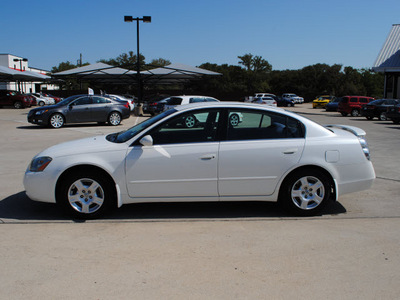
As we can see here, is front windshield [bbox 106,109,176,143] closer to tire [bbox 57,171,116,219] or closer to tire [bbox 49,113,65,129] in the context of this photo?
tire [bbox 57,171,116,219]

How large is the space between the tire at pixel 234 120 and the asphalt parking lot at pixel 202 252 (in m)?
1.24

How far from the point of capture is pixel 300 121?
5.51m

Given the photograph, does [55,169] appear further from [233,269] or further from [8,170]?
[8,170]

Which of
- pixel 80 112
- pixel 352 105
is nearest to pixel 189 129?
pixel 80 112

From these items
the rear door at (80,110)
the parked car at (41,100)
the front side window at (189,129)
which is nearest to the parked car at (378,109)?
the rear door at (80,110)

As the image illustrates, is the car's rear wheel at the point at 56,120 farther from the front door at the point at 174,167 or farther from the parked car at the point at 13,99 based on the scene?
the parked car at the point at 13,99

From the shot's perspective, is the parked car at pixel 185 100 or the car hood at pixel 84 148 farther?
the parked car at pixel 185 100

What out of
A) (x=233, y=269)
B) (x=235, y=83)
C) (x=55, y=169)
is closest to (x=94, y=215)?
(x=55, y=169)

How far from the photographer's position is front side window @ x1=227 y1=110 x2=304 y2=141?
17.8 ft

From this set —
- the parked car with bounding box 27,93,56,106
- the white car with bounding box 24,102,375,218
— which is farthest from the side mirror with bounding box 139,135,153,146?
the parked car with bounding box 27,93,56,106

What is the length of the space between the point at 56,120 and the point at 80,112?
3.75ft

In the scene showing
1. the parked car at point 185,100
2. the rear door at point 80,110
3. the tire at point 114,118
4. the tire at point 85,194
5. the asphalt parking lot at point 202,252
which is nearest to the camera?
the asphalt parking lot at point 202,252

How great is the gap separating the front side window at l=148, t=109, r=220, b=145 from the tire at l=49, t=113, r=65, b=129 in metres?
14.3

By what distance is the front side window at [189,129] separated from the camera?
534 cm
